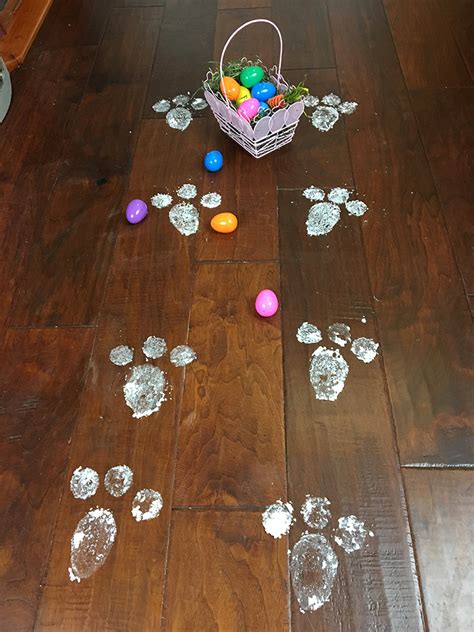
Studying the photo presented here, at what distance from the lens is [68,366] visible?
3.56 ft

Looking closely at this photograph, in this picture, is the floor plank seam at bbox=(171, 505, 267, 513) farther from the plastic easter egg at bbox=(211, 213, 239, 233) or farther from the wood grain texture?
the wood grain texture

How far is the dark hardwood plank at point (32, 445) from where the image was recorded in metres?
0.87

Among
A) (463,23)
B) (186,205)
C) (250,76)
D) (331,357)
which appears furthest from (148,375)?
(463,23)

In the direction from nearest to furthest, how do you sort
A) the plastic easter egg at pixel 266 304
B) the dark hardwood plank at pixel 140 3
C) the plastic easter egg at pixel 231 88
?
the plastic easter egg at pixel 266 304 → the plastic easter egg at pixel 231 88 → the dark hardwood plank at pixel 140 3

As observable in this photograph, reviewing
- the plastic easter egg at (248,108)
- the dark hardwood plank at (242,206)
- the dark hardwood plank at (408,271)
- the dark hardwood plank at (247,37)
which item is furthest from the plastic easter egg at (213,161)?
the dark hardwood plank at (247,37)

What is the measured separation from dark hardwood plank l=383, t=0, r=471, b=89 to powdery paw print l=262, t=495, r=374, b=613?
1.29 metres

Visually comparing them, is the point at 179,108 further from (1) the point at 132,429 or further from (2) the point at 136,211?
(1) the point at 132,429

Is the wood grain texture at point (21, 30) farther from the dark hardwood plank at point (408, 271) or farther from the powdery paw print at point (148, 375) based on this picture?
the powdery paw print at point (148, 375)

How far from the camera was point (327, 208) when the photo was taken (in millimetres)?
1287

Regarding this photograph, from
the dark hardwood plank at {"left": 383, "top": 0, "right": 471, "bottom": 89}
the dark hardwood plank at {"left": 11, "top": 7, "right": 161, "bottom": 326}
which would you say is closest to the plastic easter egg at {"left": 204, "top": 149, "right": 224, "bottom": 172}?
the dark hardwood plank at {"left": 11, "top": 7, "right": 161, "bottom": 326}

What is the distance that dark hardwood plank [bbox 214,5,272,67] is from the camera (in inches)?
66.4

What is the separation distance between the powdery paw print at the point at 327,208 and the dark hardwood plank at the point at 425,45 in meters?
0.53

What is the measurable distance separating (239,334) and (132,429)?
30 cm

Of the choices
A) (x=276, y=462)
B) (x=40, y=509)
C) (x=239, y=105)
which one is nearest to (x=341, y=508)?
(x=276, y=462)
